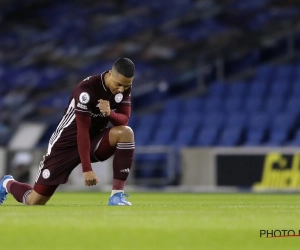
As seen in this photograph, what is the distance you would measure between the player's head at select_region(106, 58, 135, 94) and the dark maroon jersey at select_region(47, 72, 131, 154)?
0.59 feet

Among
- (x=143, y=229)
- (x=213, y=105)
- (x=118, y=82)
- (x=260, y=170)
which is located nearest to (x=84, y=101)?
(x=118, y=82)

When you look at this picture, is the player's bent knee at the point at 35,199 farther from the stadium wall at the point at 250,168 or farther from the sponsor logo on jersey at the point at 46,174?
the stadium wall at the point at 250,168

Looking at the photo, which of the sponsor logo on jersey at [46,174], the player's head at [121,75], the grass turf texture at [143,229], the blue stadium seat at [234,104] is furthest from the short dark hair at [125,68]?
the blue stadium seat at [234,104]

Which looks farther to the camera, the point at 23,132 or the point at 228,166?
the point at 23,132

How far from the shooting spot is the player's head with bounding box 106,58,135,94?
8.15 metres

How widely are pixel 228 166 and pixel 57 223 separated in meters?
10.4

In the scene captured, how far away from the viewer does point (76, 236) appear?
5594 millimetres

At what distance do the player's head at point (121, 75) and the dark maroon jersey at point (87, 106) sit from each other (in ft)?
0.59

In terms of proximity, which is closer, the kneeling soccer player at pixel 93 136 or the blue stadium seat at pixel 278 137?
the kneeling soccer player at pixel 93 136

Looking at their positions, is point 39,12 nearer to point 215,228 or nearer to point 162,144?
point 162,144

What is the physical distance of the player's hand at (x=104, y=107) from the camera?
8.23 meters

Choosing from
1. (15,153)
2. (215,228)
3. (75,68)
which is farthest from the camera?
(75,68)

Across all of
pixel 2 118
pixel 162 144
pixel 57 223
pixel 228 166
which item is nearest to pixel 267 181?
pixel 228 166

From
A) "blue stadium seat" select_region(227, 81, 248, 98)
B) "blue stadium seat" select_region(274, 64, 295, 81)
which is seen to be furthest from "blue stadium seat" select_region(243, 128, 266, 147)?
"blue stadium seat" select_region(274, 64, 295, 81)
